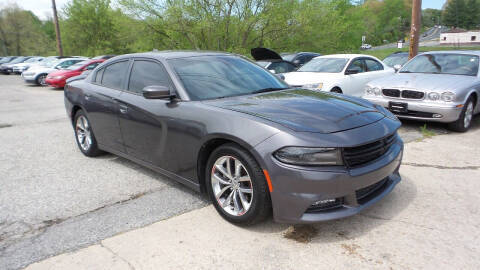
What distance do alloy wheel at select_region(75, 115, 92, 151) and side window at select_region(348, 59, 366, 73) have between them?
615cm

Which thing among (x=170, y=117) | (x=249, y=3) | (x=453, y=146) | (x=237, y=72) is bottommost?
(x=453, y=146)

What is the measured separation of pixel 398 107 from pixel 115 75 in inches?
198

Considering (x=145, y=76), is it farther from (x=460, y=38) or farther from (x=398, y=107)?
(x=460, y=38)

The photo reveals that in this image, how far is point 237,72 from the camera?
4.04 metres

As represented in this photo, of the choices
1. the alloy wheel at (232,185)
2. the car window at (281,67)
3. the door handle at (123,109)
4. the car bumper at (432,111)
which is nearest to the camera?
the alloy wheel at (232,185)

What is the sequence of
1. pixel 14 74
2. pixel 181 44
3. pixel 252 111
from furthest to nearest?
pixel 14 74 < pixel 181 44 < pixel 252 111

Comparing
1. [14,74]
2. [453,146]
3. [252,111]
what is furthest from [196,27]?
[14,74]

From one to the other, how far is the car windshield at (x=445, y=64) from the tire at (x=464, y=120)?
2.79ft

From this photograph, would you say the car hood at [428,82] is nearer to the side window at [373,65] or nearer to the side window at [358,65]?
the side window at [358,65]

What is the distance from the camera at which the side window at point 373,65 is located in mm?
9227

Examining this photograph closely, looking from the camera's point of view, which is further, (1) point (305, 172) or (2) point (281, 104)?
(2) point (281, 104)

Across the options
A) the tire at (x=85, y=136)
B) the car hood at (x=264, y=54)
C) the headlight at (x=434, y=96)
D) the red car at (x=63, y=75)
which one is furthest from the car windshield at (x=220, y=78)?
the red car at (x=63, y=75)

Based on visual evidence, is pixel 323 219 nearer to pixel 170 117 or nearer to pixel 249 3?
pixel 170 117

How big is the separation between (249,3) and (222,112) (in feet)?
58.2
